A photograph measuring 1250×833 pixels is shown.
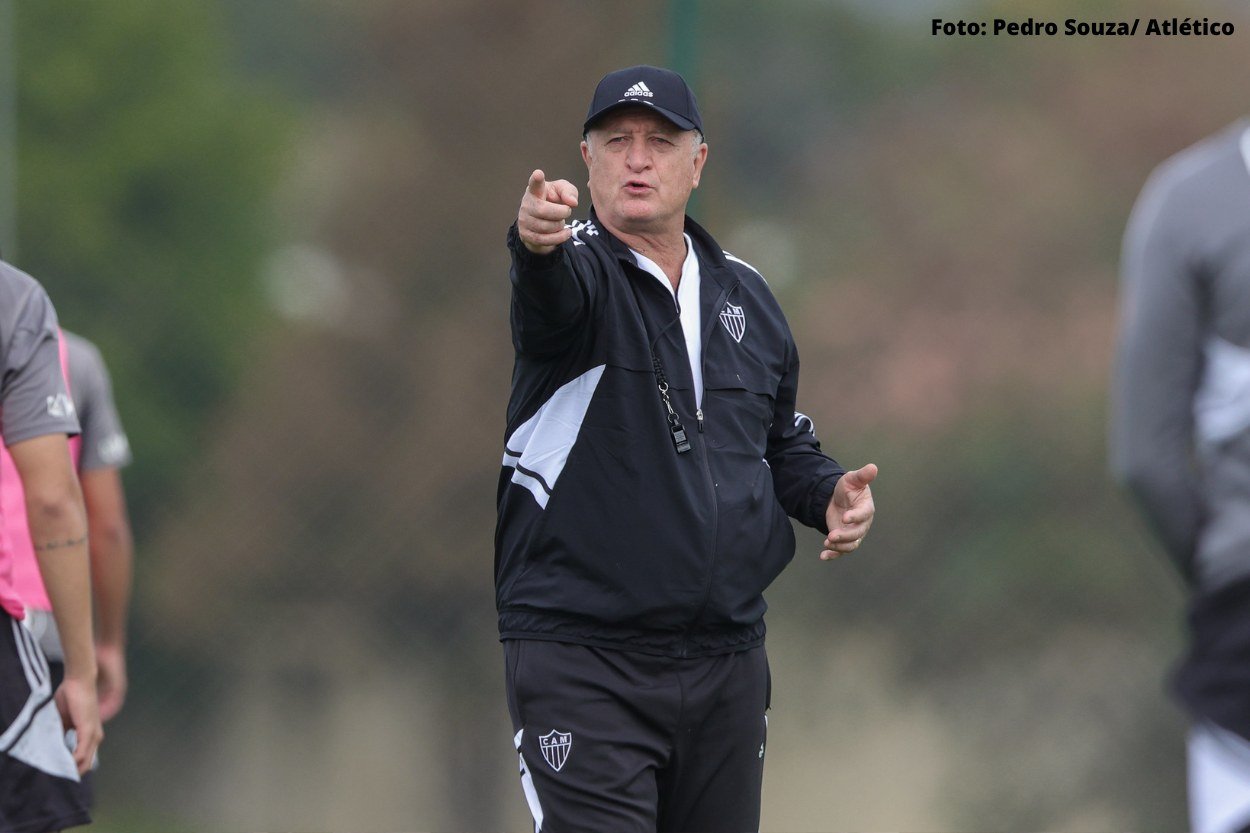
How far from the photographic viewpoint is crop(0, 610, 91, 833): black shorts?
3014 mm

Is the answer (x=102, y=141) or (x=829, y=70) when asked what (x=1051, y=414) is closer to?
(x=829, y=70)

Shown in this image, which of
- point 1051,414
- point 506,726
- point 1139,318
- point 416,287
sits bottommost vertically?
point 506,726

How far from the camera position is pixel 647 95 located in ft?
10.9

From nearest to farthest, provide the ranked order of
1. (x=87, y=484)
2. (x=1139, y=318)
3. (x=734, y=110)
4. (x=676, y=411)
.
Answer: (x=1139, y=318), (x=676, y=411), (x=87, y=484), (x=734, y=110)

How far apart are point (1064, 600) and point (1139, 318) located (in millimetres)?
3060

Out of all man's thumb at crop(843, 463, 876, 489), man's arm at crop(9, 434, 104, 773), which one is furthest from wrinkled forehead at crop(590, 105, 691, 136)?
man's arm at crop(9, 434, 104, 773)

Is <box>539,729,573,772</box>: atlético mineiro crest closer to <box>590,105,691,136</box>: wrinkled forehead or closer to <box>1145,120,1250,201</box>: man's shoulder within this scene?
<box>590,105,691,136</box>: wrinkled forehead

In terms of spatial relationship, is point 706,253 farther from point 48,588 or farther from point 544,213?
point 48,588

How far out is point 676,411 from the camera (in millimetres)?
3184

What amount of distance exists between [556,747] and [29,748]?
3.37 ft

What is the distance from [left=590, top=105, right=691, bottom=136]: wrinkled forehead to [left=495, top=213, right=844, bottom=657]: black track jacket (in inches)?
10.4

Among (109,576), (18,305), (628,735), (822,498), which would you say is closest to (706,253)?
(822,498)

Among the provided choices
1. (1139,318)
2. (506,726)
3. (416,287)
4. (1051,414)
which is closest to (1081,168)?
(1051,414)

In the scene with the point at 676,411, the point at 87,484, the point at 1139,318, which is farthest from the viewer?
the point at 87,484
